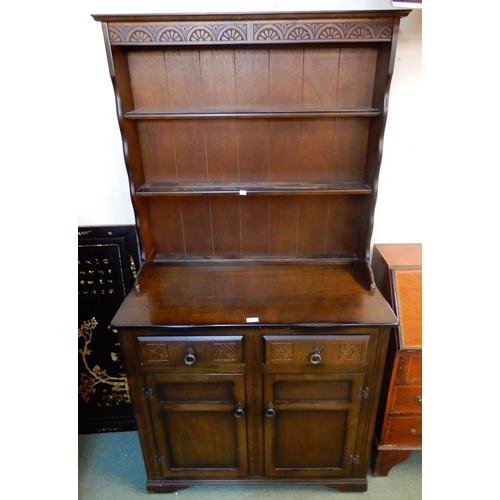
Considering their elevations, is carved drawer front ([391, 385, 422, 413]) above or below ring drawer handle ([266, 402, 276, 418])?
below

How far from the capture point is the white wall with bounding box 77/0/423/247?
1.50 meters

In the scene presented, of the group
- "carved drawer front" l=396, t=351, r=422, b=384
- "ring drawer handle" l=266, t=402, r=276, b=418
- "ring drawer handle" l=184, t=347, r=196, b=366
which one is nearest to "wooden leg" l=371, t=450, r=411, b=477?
"carved drawer front" l=396, t=351, r=422, b=384

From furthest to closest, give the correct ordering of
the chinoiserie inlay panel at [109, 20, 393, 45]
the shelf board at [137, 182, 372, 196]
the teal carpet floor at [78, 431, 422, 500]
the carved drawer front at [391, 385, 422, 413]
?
the teal carpet floor at [78, 431, 422, 500], the carved drawer front at [391, 385, 422, 413], the shelf board at [137, 182, 372, 196], the chinoiserie inlay panel at [109, 20, 393, 45]

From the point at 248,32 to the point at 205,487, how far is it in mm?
1941

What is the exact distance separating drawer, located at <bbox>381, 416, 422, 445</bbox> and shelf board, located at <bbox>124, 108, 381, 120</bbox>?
4.30 ft

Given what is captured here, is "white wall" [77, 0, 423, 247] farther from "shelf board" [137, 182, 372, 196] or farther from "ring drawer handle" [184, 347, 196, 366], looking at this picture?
"ring drawer handle" [184, 347, 196, 366]

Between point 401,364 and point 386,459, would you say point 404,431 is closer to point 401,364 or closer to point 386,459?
point 386,459

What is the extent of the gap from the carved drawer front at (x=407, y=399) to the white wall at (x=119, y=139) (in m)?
0.69

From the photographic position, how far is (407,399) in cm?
165
